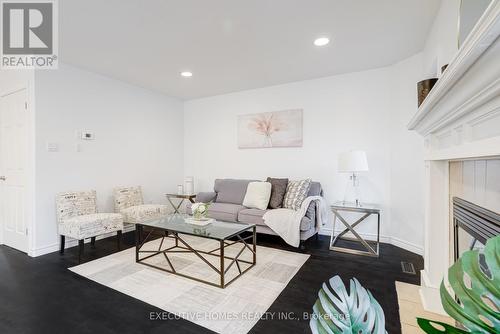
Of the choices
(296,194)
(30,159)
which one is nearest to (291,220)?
(296,194)

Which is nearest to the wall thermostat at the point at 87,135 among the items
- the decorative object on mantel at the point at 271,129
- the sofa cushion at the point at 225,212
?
the sofa cushion at the point at 225,212

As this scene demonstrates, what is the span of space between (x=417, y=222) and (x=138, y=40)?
154 inches

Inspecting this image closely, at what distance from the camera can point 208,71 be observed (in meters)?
3.66

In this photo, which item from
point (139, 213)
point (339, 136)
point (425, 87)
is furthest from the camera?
point (339, 136)

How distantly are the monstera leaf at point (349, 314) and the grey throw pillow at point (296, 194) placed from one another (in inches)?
111

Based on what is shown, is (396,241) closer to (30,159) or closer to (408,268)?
(408,268)

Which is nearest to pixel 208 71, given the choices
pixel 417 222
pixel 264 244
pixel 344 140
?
pixel 344 140

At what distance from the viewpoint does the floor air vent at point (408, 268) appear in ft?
8.43

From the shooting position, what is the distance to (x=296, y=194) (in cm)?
361

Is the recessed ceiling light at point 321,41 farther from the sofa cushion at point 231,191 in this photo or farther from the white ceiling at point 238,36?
the sofa cushion at point 231,191

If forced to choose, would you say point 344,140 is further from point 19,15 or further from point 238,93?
point 19,15

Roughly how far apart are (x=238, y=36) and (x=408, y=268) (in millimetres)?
3049

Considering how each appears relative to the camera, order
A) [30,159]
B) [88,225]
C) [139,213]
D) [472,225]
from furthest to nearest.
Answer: [139,213] → [30,159] → [88,225] → [472,225]

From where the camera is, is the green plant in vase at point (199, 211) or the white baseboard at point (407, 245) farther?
the white baseboard at point (407, 245)
